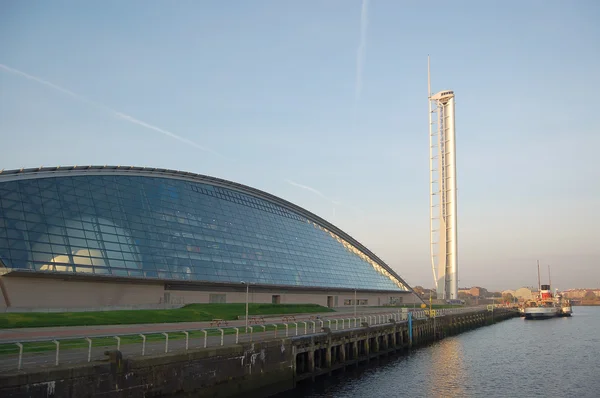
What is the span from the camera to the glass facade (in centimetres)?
5072

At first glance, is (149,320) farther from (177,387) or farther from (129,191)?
(129,191)

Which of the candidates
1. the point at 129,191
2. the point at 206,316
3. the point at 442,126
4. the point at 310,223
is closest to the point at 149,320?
the point at 206,316

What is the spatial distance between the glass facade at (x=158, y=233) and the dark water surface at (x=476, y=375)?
28.0 meters

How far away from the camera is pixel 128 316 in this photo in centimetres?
4419

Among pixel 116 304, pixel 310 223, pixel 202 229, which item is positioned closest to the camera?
pixel 116 304

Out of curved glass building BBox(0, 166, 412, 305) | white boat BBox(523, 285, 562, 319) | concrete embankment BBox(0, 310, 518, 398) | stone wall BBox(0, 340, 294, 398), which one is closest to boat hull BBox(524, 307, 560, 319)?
white boat BBox(523, 285, 562, 319)

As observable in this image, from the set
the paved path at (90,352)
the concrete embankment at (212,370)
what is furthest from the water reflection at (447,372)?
the paved path at (90,352)

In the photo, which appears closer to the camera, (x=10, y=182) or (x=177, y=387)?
(x=177, y=387)

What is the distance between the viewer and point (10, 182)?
52.3 metres

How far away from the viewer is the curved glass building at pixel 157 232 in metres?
50.7

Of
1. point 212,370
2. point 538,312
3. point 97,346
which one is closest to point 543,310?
point 538,312

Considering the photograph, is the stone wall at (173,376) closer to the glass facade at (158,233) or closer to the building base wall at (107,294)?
the building base wall at (107,294)

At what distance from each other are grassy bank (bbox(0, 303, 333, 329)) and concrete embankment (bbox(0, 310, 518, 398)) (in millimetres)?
13547

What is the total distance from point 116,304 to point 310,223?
58190 mm
